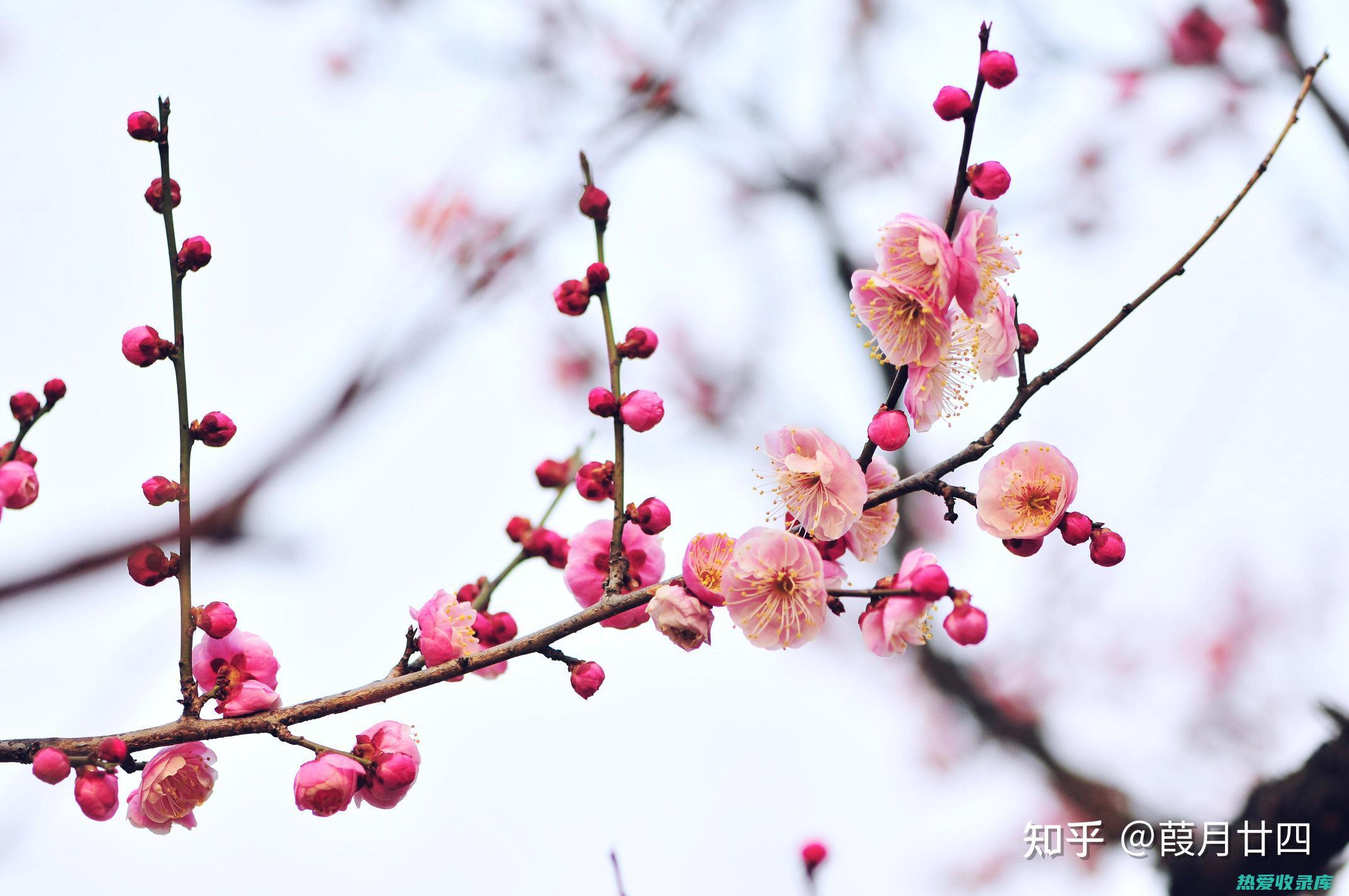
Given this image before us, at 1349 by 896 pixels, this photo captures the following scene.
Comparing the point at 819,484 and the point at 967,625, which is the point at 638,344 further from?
the point at 967,625

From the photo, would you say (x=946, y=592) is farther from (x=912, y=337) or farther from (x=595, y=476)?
(x=595, y=476)

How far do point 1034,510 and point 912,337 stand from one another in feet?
0.71

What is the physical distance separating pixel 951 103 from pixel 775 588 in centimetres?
48

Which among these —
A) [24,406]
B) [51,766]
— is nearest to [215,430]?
[24,406]

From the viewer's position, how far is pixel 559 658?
0.85 meters

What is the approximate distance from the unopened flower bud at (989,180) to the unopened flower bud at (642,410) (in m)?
0.36

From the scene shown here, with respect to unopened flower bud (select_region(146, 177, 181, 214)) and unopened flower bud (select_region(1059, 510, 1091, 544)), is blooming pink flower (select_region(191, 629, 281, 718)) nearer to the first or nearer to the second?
unopened flower bud (select_region(146, 177, 181, 214))

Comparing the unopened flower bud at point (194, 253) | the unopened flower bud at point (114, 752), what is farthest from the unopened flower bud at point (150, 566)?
the unopened flower bud at point (194, 253)

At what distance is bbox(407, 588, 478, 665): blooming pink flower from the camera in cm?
89

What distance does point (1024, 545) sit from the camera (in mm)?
890

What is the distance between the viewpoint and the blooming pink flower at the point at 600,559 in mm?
1055

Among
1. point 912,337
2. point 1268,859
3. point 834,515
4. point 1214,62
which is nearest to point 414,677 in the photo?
point 834,515

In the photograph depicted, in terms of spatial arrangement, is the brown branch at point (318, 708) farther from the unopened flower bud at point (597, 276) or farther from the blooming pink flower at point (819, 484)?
the unopened flower bud at point (597, 276)

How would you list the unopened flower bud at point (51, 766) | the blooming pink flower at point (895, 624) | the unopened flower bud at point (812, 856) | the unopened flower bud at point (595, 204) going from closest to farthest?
the unopened flower bud at point (51, 766) → the blooming pink flower at point (895, 624) → the unopened flower bud at point (595, 204) → the unopened flower bud at point (812, 856)
